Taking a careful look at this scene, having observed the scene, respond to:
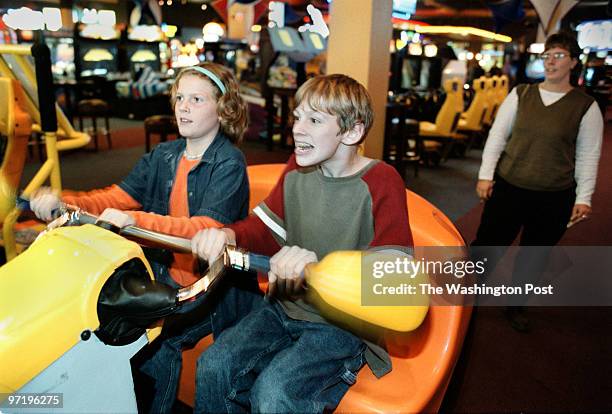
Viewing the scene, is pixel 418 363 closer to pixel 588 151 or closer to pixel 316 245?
pixel 316 245

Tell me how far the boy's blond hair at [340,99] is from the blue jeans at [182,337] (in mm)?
680

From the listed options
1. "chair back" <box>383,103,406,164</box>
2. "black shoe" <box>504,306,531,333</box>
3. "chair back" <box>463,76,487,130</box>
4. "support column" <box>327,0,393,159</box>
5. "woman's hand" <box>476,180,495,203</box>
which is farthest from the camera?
"chair back" <box>463,76,487,130</box>

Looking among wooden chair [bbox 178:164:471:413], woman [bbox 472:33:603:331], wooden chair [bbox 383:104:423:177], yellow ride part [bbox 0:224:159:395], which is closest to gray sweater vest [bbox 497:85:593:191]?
woman [bbox 472:33:603:331]

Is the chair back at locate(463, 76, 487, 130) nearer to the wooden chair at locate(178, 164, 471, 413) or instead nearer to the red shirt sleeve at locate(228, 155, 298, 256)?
the wooden chair at locate(178, 164, 471, 413)

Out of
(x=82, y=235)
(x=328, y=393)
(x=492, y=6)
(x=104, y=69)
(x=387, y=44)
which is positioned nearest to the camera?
(x=82, y=235)

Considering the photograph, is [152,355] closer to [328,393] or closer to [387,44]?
[328,393]

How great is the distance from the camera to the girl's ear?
57.7 inches

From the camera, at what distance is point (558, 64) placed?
8.02 ft

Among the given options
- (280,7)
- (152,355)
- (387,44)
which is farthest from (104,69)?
(152,355)

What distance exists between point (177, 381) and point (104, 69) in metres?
13.4

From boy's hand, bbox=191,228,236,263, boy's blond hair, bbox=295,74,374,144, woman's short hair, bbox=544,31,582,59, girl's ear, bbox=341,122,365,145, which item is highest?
woman's short hair, bbox=544,31,582,59

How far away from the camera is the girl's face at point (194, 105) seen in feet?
5.71

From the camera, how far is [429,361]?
4.87 ft

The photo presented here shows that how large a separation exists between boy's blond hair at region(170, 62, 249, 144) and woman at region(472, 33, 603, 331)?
5.03 feet
